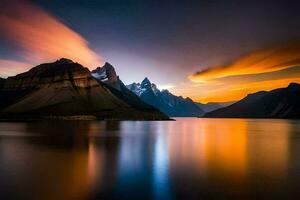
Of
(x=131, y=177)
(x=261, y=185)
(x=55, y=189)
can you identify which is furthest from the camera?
(x=131, y=177)

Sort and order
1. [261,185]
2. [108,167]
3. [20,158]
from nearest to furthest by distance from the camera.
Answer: [261,185]
[108,167]
[20,158]

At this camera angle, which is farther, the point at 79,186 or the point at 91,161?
the point at 91,161

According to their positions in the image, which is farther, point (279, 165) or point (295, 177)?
point (279, 165)

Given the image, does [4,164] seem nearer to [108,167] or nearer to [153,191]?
[108,167]

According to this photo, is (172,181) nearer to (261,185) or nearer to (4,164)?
(261,185)

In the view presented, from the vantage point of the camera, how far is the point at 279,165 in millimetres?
53875

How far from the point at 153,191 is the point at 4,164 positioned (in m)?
29.4

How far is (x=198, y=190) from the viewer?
3416 cm

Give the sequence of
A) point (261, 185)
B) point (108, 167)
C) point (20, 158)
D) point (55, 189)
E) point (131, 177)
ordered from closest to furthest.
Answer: point (55, 189), point (261, 185), point (131, 177), point (108, 167), point (20, 158)

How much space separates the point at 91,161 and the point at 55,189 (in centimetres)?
2153

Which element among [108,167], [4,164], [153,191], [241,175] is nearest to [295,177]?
[241,175]

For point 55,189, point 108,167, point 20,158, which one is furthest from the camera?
point 20,158

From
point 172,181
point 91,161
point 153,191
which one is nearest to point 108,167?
point 91,161

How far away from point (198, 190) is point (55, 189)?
1522 centimetres
